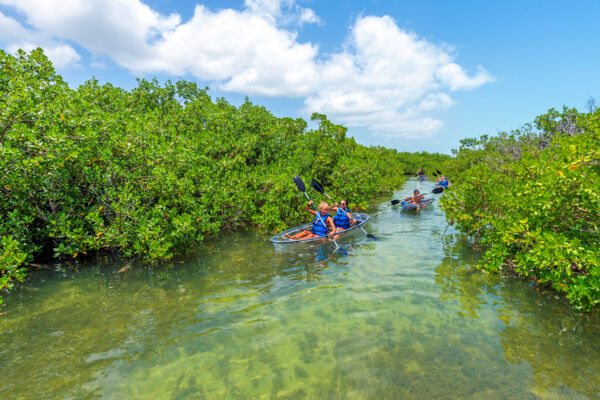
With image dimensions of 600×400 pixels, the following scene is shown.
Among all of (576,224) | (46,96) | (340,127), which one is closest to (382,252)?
(576,224)

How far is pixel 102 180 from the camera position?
27.4ft

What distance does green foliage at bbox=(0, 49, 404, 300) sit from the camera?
6.98 metres

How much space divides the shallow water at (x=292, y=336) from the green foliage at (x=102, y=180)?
1251 mm

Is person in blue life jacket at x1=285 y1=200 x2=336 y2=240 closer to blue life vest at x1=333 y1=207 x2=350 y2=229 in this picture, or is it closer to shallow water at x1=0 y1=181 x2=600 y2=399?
blue life vest at x1=333 y1=207 x2=350 y2=229

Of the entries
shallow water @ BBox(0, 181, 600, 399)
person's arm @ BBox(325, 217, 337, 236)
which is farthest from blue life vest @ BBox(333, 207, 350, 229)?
shallow water @ BBox(0, 181, 600, 399)

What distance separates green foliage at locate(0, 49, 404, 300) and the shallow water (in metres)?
1.25

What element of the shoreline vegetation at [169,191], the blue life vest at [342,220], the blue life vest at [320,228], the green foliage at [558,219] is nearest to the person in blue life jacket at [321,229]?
the blue life vest at [320,228]

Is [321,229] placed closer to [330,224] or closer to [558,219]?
[330,224]

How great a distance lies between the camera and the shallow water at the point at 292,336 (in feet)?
13.2

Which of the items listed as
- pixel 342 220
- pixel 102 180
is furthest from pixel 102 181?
pixel 342 220

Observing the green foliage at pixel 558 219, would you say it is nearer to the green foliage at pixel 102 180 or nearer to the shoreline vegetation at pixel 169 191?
the shoreline vegetation at pixel 169 191

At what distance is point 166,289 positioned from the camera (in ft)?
23.9

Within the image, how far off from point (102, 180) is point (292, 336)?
7.20m

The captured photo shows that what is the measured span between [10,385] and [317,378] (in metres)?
4.37
